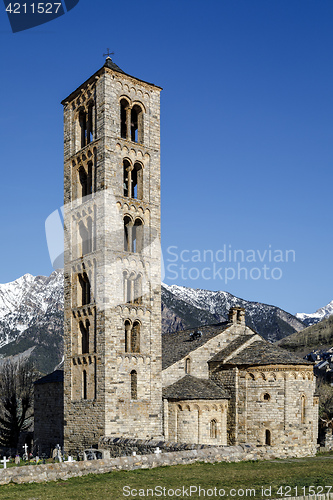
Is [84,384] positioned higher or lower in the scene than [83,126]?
lower

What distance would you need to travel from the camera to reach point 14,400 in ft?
181

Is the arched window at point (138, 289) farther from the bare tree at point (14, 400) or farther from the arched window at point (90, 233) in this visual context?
the bare tree at point (14, 400)

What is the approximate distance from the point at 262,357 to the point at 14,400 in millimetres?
29690

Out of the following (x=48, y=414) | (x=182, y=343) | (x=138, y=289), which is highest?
(x=138, y=289)

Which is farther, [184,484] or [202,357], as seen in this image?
[202,357]

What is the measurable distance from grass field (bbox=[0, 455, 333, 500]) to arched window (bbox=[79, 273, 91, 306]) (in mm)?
16143

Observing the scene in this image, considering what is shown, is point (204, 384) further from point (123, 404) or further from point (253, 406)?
point (123, 404)

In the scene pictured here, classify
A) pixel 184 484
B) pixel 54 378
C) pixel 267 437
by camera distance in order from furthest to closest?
pixel 54 378
pixel 267 437
pixel 184 484

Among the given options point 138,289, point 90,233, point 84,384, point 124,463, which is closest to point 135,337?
point 138,289

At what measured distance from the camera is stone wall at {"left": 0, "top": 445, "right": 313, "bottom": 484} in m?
19.6

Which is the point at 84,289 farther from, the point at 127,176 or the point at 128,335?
the point at 127,176

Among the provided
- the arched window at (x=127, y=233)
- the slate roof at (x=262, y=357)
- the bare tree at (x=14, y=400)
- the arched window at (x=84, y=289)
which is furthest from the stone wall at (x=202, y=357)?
the bare tree at (x=14, y=400)

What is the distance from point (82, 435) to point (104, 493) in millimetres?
17706

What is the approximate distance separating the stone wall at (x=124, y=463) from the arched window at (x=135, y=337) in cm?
1152
